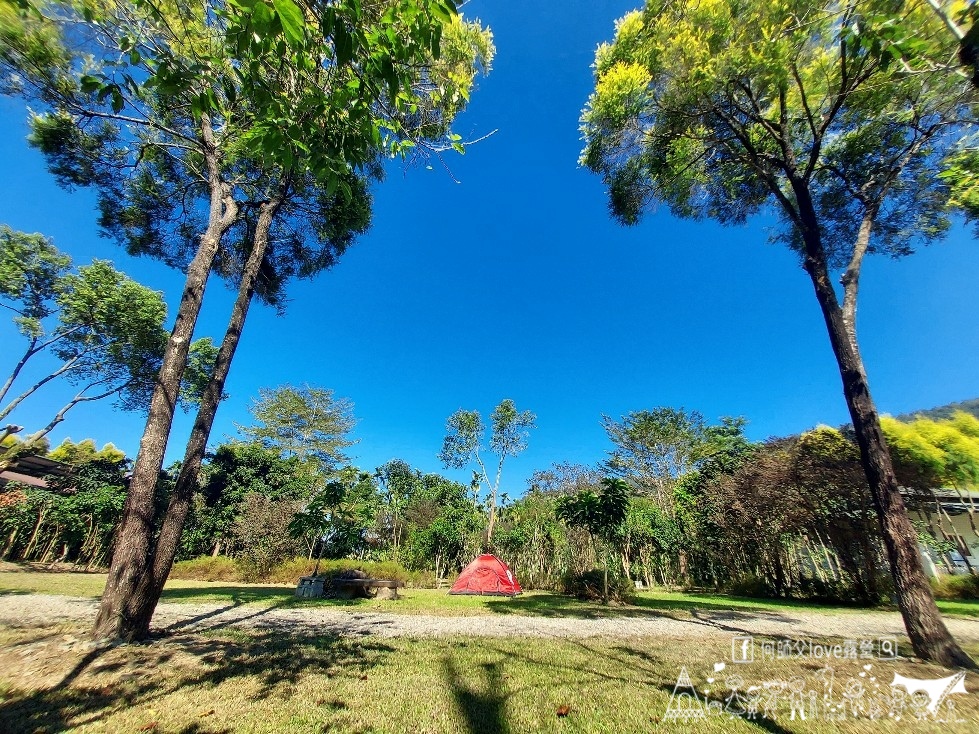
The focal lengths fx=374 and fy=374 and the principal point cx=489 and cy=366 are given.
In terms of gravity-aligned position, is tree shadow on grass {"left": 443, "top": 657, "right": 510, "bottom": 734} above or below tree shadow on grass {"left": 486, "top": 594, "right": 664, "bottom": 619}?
above

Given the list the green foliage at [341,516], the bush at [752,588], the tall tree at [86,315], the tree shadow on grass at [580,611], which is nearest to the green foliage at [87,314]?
the tall tree at [86,315]

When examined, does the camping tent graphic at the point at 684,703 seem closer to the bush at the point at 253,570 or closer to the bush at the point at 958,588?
the bush at the point at 253,570

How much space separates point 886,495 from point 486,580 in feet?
39.2

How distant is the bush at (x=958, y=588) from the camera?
1312 centimetres

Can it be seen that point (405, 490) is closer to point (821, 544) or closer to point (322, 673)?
point (821, 544)

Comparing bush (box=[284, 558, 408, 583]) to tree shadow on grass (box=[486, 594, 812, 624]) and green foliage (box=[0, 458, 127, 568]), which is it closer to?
green foliage (box=[0, 458, 127, 568])

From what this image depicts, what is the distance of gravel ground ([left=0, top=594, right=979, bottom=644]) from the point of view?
19.1 feet

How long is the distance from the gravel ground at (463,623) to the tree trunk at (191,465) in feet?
3.70

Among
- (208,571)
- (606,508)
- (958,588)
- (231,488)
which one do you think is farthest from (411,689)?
(231,488)

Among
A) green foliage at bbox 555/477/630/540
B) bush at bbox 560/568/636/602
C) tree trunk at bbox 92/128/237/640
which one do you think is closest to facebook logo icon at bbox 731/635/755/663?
green foliage at bbox 555/477/630/540

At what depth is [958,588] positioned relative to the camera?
524 inches

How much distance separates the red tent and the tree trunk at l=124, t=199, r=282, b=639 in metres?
10.6

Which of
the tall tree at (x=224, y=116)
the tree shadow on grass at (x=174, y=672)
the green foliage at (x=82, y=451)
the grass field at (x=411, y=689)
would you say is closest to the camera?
the tall tree at (x=224, y=116)

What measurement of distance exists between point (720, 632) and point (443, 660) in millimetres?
5126
